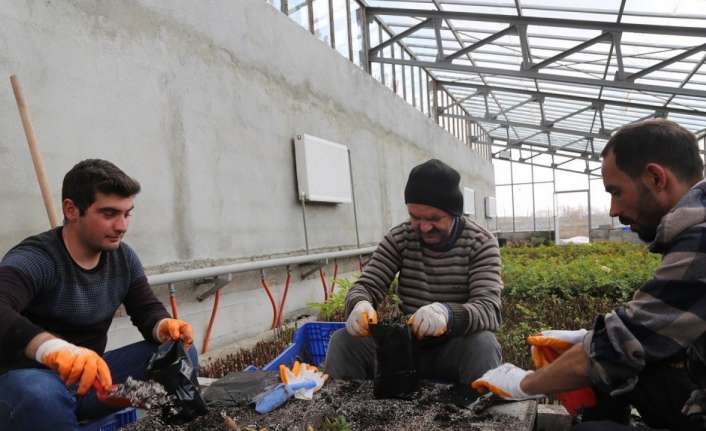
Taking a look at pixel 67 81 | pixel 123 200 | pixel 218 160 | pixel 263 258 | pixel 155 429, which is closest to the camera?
pixel 155 429

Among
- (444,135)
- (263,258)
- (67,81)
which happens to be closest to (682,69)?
(444,135)

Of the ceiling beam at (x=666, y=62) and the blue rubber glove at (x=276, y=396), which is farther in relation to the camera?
the ceiling beam at (x=666, y=62)

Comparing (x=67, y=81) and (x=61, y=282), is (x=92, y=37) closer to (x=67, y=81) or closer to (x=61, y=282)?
(x=67, y=81)

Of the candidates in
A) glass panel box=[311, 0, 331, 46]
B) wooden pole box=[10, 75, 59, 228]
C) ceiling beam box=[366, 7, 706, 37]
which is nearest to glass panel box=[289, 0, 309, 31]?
glass panel box=[311, 0, 331, 46]

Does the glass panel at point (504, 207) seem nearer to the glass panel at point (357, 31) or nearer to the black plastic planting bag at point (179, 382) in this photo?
the glass panel at point (357, 31)

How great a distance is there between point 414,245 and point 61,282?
143cm

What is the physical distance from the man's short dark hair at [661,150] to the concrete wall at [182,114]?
2.73m

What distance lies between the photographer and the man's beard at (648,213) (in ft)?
4.47

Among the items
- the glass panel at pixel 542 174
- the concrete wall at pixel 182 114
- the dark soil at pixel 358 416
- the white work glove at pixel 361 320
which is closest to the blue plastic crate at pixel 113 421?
the dark soil at pixel 358 416

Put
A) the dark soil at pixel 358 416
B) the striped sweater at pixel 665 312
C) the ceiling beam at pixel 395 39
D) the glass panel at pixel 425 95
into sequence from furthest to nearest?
the glass panel at pixel 425 95 < the ceiling beam at pixel 395 39 < the dark soil at pixel 358 416 < the striped sweater at pixel 665 312

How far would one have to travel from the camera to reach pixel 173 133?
3.47 metres

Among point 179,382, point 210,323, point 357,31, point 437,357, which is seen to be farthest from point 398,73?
point 179,382

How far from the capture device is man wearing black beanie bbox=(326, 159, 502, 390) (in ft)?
6.34

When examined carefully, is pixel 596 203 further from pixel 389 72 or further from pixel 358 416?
pixel 358 416
